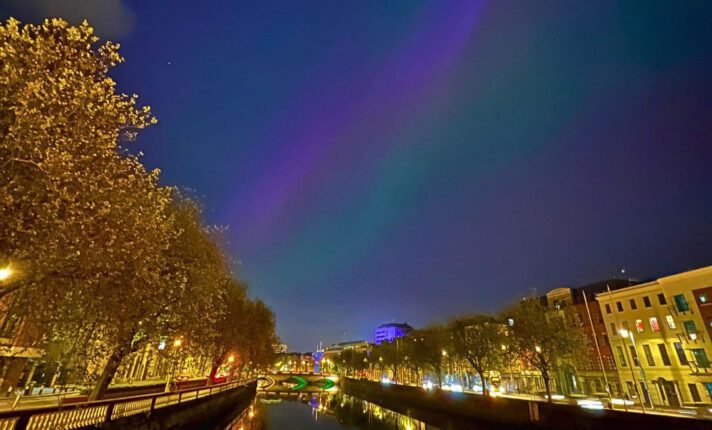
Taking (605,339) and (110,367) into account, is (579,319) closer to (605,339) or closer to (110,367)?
(605,339)

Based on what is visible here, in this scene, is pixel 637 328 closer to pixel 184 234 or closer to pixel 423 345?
pixel 423 345

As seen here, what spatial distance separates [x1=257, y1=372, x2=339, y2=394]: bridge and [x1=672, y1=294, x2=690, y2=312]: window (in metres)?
115

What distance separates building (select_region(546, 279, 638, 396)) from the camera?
5372 cm

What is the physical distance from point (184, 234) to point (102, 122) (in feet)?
38.5

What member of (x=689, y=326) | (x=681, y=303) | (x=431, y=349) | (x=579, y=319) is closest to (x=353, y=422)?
(x=431, y=349)

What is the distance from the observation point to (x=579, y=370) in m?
57.3

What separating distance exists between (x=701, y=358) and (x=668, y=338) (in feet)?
13.5

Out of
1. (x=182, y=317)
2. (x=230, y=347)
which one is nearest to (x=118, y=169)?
(x=182, y=317)

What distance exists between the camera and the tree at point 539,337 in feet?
131

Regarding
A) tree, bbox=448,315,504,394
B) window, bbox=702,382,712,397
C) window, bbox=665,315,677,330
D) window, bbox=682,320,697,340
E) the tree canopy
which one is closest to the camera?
the tree canopy

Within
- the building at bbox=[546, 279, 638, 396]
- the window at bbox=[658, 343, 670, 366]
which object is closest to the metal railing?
the building at bbox=[546, 279, 638, 396]

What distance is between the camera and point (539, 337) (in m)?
40.2

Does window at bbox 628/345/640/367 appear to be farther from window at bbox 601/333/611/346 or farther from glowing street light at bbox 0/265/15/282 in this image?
glowing street light at bbox 0/265/15/282

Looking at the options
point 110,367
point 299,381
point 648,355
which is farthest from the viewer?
point 299,381
